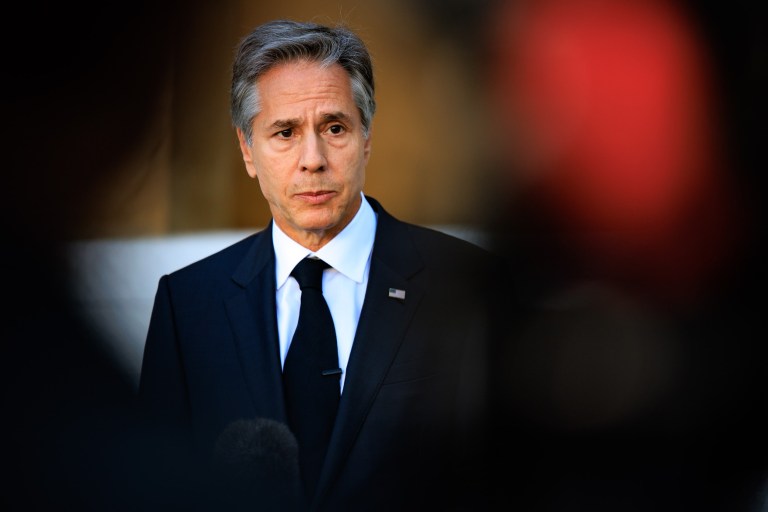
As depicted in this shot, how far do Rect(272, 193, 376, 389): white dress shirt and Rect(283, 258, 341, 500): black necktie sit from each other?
0.03m

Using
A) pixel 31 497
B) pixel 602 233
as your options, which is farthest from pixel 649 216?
pixel 31 497

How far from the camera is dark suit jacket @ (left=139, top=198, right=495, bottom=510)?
1.56 m

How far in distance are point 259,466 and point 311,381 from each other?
0.23m

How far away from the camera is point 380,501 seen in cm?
158

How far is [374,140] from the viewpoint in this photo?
1.77m

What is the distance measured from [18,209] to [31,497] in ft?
2.26

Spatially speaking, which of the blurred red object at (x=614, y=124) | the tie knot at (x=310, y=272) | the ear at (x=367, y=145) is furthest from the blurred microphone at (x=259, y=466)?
the blurred red object at (x=614, y=124)

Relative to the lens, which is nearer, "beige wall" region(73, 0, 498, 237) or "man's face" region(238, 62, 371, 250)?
"man's face" region(238, 62, 371, 250)

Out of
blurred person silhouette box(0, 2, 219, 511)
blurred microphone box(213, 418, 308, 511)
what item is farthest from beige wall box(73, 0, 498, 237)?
blurred microphone box(213, 418, 308, 511)

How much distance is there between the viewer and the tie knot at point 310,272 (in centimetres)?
158

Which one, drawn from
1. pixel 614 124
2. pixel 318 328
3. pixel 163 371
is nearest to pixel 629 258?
pixel 614 124

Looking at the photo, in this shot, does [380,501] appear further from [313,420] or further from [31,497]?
[31,497]

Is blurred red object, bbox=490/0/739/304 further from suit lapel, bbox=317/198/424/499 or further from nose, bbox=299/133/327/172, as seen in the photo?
nose, bbox=299/133/327/172

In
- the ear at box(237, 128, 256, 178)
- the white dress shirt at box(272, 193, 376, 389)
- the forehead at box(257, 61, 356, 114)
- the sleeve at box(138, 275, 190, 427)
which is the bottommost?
the sleeve at box(138, 275, 190, 427)
